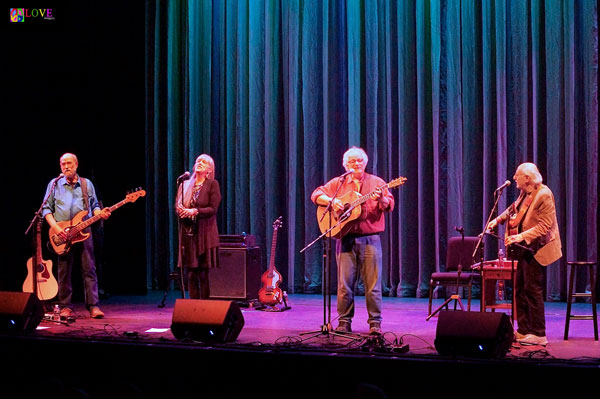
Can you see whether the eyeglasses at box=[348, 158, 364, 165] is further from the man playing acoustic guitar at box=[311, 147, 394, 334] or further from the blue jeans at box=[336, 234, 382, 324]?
the blue jeans at box=[336, 234, 382, 324]

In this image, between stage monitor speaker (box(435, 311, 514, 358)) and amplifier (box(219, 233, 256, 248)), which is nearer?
stage monitor speaker (box(435, 311, 514, 358))

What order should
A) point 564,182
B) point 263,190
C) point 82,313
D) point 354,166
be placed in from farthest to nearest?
point 263,190 → point 564,182 → point 82,313 → point 354,166

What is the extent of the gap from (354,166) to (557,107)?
399 centimetres

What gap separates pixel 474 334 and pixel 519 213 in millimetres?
1915

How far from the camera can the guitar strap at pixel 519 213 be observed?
20.8 ft

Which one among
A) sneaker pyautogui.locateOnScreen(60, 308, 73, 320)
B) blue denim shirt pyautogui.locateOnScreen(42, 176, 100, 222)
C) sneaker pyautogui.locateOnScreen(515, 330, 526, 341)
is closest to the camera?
sneaker pyautogui.locateOnScreen(515, 330, 526, 341)

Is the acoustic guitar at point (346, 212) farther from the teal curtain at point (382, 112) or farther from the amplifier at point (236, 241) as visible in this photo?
the teal curtain at point (382, 112)

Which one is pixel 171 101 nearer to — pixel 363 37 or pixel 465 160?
pixel 363 37

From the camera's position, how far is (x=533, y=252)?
20.4 ft

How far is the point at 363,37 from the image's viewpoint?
1038 centimetres

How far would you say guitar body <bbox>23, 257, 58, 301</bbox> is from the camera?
8.11 metres

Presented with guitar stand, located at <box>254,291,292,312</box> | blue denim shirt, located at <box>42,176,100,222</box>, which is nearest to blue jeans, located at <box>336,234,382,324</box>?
guitar stand, located at <box>254,291,292,312</box>

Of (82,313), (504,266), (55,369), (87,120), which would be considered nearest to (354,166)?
(504,266)

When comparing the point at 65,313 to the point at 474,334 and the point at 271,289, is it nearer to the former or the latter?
the point at 271,289
